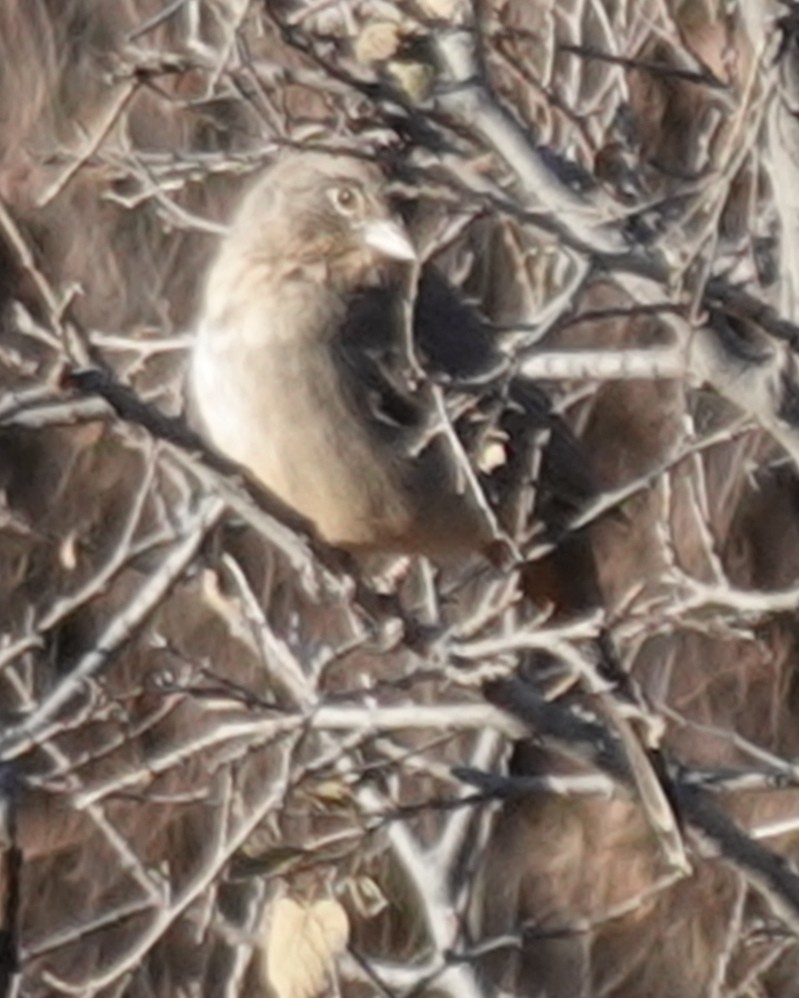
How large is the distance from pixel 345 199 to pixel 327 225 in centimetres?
7

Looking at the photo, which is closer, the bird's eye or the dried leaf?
the dried leaf

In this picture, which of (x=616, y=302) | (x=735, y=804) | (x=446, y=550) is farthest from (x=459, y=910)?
(x=735, y=804)

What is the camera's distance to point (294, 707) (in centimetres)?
644

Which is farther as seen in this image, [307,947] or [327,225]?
[327,225]

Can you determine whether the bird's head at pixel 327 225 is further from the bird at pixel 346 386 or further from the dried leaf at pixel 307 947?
the dried leaf at pixel 307 947

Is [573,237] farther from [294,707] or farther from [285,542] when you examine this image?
[294,707]

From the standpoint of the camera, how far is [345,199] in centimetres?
734

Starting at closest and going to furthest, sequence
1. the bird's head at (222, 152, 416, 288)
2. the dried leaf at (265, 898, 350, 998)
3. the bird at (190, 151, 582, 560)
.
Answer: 1. the dried leaf at (265, 898, 350, 998)
2. the bird at (190, 151, 582, 560)
3. the bird's head at (222, 152, 416, 288)

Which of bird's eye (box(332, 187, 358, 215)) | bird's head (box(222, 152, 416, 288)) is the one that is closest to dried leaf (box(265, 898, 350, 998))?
bird's head (box(222, 152, 416, 288))

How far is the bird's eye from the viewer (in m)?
7.31

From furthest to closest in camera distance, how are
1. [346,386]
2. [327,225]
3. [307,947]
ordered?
[327,225] < [346,386] < [307,947]

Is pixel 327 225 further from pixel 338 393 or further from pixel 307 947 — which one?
pixel 307 947

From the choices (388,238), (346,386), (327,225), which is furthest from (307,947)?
(327,225)

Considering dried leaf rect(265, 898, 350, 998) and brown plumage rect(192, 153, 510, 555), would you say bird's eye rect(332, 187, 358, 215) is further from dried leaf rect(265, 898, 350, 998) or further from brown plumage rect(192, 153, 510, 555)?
Result: dried leaf rect(265, 898, 350, 998)
